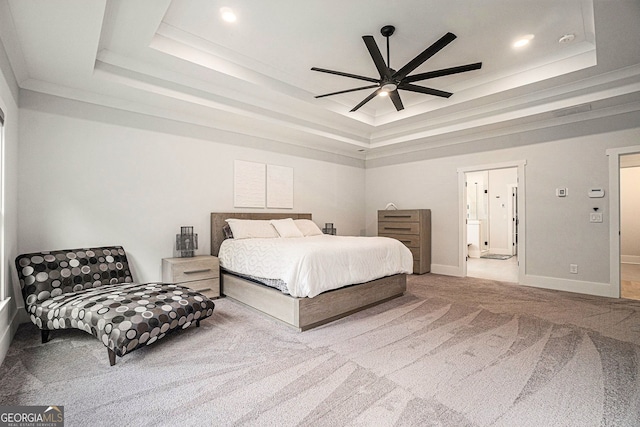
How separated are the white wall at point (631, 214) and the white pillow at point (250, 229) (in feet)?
25.2

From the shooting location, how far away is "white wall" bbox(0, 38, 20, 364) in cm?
238

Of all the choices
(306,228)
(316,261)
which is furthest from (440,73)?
(306,228)

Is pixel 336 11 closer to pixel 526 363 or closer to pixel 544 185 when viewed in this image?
pixel 526 363

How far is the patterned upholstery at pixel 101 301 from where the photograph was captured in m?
2.19

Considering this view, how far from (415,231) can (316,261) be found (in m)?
3.31

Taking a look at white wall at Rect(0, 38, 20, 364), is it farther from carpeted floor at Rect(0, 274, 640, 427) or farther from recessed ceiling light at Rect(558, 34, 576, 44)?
recessed ceiling light at Rect(558, 34, 576, 44)

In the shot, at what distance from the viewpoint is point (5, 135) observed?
2.49 m

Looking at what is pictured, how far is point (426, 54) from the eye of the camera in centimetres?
255

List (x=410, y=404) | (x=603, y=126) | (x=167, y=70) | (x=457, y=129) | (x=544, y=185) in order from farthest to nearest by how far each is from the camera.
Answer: (x=457, y=129)
(x=544, y=185)
(x=603, y=126)
(x=167, y=70)
(x=410, y=404)

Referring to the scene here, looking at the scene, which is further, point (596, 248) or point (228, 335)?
point (596, 248)

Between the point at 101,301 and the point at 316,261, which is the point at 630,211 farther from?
the point at 101,301

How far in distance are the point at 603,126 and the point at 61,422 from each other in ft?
20.6

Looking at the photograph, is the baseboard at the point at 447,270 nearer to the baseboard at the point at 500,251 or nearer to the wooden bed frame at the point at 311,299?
the wooden bed frame at the point at 311,299

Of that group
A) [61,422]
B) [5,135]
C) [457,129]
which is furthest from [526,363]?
[5,135]
